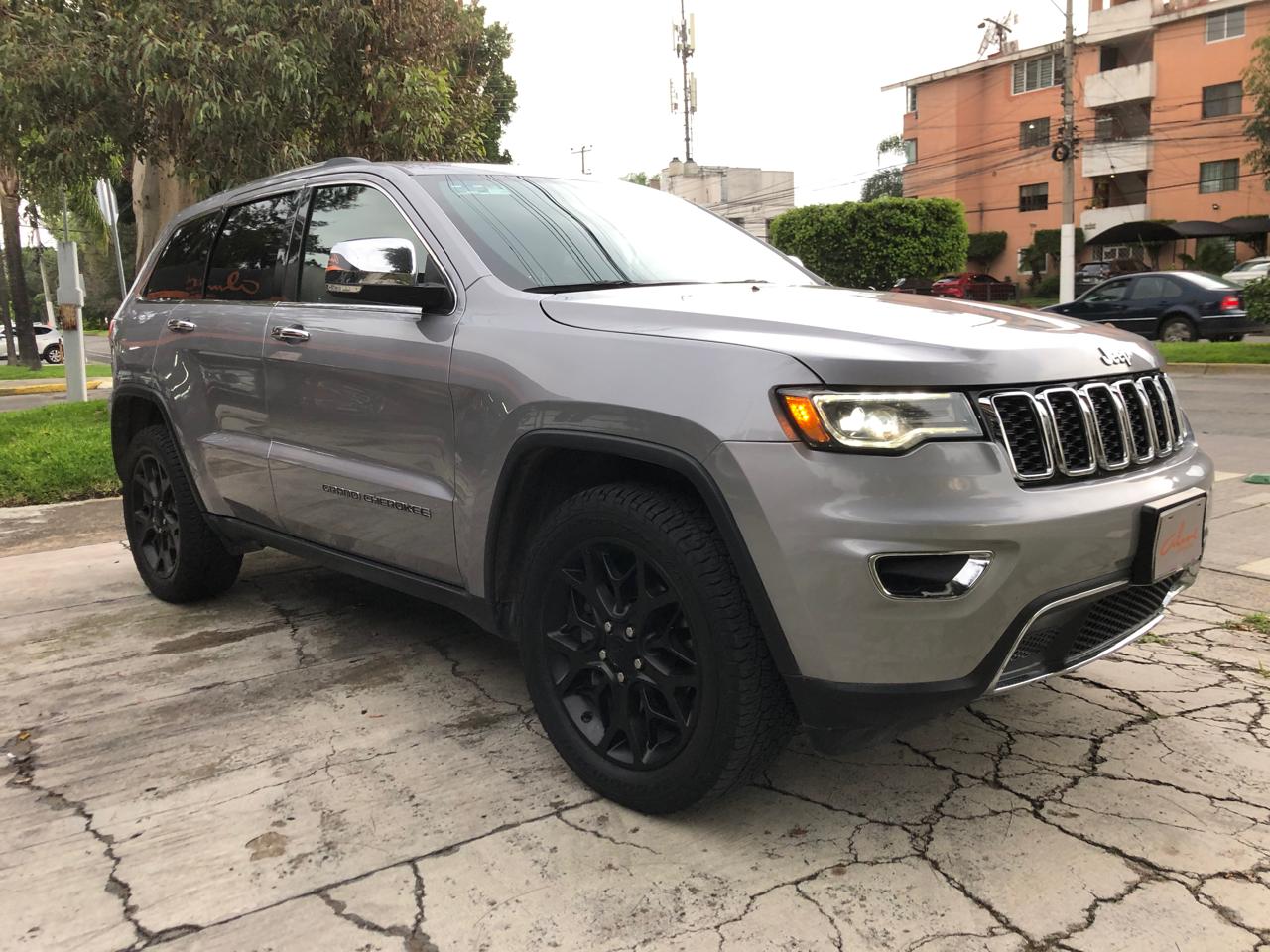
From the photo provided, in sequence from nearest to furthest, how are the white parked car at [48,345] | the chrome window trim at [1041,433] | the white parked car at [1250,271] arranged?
the chrome window trim at [1041,433], the white parked car at [1250,271], the white parked car at [48,345]

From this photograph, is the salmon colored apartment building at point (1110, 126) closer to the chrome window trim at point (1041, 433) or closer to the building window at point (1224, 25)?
the building window at point (1224, 25)

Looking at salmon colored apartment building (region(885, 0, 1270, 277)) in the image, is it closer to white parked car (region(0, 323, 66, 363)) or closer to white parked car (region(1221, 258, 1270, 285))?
white parked car (region(1221, 258, 1270, 285))

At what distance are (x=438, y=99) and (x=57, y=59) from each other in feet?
10.4

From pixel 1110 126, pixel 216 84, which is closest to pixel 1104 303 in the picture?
pixel 216 84

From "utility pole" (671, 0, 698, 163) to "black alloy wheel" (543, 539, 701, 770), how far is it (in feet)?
172

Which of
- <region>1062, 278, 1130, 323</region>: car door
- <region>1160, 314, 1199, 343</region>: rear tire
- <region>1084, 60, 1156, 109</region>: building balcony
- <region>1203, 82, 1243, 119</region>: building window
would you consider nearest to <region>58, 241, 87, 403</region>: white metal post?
<region>1062, 278, 1130, 323</region>: car door

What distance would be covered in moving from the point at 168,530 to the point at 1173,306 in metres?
16.6

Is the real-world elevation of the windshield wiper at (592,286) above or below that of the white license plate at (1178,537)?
above

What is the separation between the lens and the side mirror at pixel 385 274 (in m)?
3.13

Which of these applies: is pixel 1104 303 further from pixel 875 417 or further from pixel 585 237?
pixel 875 417

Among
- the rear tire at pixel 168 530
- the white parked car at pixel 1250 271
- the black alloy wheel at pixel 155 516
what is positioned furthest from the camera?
the white parked car at pixel 1250 271

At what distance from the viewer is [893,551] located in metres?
2.23

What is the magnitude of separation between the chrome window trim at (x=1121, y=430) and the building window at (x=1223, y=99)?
41.6 m

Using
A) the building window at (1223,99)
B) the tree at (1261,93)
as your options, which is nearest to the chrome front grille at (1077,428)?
the tree at (1261,93)
